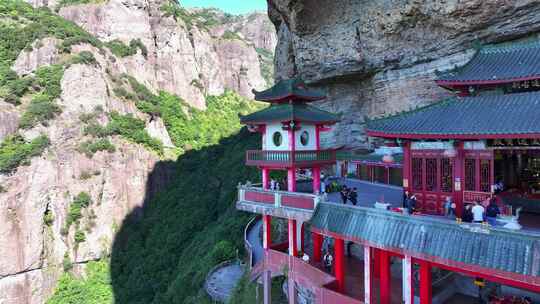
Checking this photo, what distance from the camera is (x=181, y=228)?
1822 inches

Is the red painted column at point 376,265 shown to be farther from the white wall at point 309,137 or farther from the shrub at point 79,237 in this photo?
the shrub at point 79,237

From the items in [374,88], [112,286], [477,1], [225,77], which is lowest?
[112,286]

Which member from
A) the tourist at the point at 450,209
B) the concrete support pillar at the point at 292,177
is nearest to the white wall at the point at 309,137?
the concrete support pillar at the point at 292,177

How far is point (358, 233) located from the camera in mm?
13109

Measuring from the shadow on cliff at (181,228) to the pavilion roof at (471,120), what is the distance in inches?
753

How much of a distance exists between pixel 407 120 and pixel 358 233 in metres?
5.40

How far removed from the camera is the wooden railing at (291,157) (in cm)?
1703

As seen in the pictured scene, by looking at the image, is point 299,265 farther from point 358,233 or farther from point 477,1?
point 477,1

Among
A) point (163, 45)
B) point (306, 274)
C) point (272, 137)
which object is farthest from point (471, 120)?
point (163, 45)

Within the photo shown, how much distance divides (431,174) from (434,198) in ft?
3.36

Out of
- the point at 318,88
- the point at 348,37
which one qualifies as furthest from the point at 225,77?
the point at 348,37

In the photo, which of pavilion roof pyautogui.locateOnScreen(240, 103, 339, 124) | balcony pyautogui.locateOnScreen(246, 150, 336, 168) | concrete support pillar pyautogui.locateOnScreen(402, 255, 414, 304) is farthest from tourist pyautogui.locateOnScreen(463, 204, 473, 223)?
pavilion roof pyautogui.locateOnScreen(240, 103, 339, 124)

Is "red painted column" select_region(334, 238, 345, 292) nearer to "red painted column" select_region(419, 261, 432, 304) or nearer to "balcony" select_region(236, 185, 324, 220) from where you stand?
"balcony" select_region(236, 185, 324, 220)

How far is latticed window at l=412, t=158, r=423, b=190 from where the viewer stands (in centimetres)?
1490
